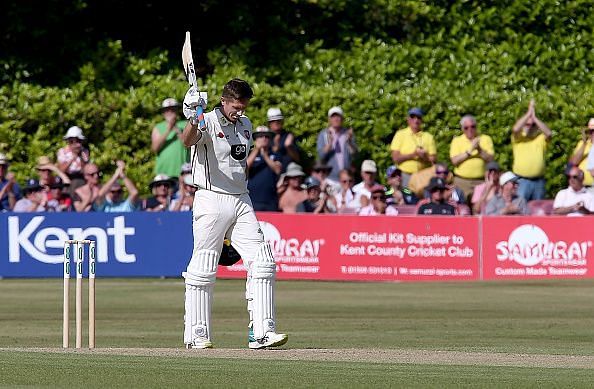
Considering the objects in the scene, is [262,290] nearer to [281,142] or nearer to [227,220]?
[227,220]

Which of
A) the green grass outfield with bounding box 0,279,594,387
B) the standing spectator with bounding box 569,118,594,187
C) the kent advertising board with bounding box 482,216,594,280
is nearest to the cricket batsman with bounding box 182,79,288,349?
the green grass outfield with bounding box 0,279,594,387

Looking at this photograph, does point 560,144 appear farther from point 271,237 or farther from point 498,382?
point 498,382

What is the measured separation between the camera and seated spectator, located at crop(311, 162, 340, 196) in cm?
2216

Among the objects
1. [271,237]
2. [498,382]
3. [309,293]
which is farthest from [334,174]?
[498,382]

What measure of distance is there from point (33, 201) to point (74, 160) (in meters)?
1.12

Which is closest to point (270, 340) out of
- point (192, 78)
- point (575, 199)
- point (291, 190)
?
point (192, 78)

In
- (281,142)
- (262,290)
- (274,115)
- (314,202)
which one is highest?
(274,115)

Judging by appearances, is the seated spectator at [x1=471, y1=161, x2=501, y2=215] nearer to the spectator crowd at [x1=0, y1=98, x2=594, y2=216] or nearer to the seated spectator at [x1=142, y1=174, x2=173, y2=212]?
the spectator crowd at [x1=0, y1=98, x2=594, y2=216]

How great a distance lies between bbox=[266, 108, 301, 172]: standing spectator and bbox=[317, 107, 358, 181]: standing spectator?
423mm

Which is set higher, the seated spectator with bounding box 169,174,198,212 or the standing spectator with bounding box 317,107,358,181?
the standing spectator with bounding box 317,107,358,181

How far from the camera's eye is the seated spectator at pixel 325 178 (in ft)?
72.7

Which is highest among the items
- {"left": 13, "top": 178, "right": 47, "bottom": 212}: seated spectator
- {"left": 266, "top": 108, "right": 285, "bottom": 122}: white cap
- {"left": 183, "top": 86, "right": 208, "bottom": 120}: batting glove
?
{"left": 266, "top": 108, "right": 285, "bottom": 122}: white cap

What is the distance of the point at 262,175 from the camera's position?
21.7 meters

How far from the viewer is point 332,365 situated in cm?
1028
